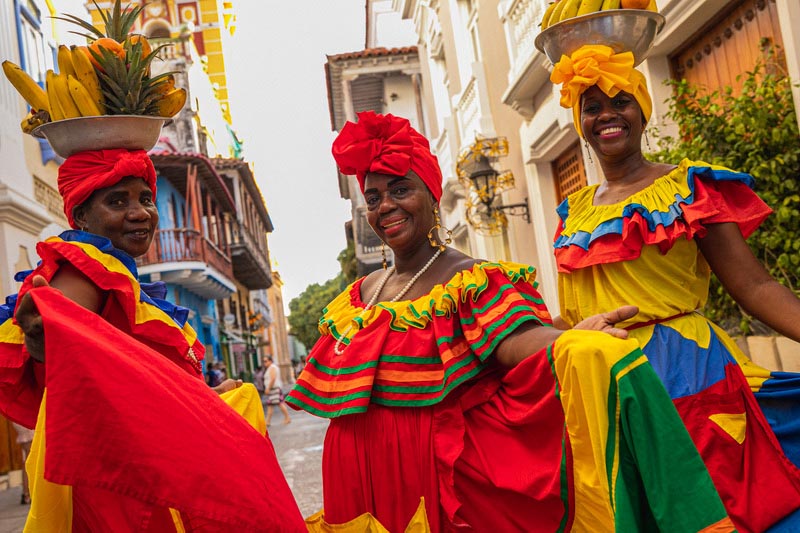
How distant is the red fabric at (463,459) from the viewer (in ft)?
7.72

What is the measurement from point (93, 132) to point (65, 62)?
32cm

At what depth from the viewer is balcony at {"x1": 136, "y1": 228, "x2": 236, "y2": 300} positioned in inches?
919

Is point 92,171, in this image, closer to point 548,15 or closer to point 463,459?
point 463,459

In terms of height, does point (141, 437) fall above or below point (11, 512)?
above

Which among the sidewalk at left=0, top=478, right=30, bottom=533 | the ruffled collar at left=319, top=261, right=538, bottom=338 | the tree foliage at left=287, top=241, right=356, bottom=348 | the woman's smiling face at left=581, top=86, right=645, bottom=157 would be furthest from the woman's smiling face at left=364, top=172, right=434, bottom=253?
the tree foliage at left=287, top=241, right=356, bottom=348

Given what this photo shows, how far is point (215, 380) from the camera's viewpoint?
20891 millimetres

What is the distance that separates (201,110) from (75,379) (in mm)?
35877

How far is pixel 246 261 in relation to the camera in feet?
123

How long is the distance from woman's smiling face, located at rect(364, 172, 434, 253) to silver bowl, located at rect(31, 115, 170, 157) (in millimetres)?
841

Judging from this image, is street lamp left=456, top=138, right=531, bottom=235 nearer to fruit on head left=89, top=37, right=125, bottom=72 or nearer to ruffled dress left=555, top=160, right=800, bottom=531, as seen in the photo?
ruffled dress left=555, top=160, right=800, bottom=531

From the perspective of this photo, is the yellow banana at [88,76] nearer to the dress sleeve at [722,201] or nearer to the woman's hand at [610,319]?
the woman's hand at [610,319]

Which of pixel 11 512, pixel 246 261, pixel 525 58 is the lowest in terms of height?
pixel 11 512

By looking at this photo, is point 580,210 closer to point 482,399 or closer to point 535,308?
point 535,308

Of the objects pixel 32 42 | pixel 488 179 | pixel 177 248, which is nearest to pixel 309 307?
pixel 177 248
